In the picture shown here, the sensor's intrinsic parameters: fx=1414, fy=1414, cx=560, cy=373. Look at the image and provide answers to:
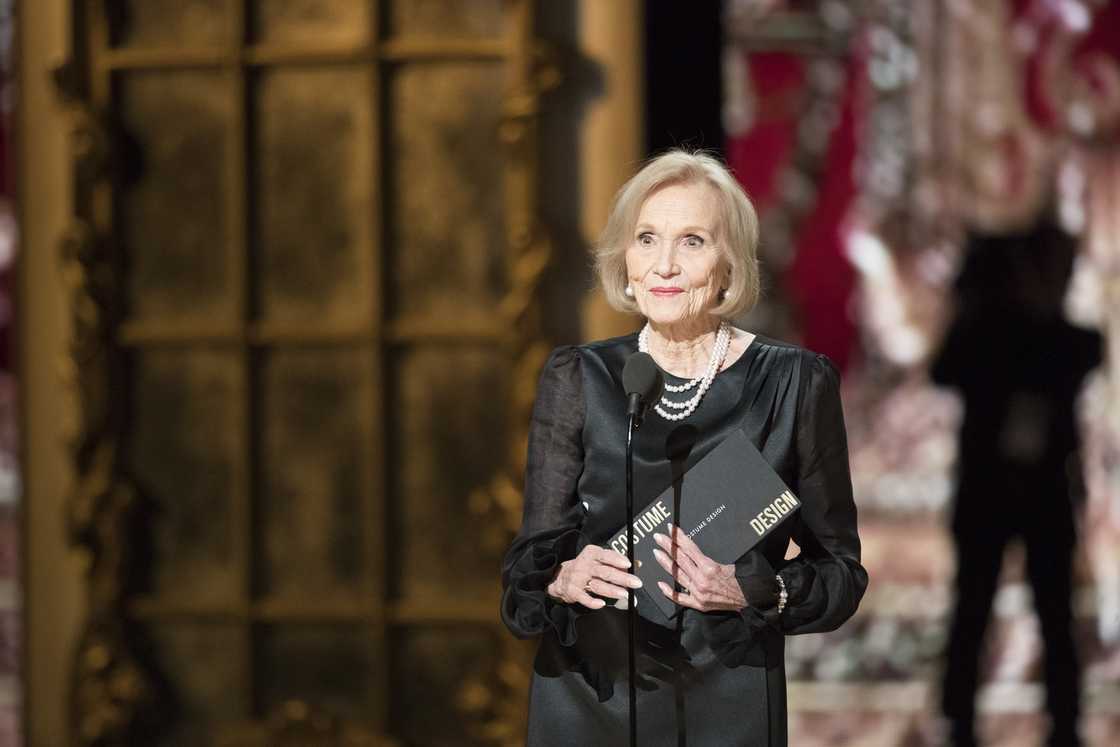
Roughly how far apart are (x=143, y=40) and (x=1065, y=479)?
233 centimetres

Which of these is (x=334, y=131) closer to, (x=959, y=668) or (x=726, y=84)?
(x=726, y=84)

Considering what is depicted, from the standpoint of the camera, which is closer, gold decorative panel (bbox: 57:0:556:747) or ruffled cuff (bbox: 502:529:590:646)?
ruffled cuff (bbox: 502:529:590:646)

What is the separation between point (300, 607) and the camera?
A: 121 inches

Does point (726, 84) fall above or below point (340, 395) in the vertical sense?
above

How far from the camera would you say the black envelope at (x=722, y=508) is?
49.2 inches

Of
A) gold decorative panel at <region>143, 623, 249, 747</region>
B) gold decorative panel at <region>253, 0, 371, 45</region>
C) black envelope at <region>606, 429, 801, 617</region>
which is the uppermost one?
gold decorative panel at <region>253, 0, 371, 45</region>

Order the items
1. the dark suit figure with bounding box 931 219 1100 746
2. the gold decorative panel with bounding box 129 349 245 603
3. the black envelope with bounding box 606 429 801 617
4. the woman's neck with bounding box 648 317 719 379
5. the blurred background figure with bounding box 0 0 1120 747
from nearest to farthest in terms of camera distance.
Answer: the black envelope with bounding box 606 429 801 617 < the woman's neck with bounding box 648 317 719 379 < the blurred background figure with bounding box 0 0 1120 747 < the gold decorative panel with bounding box 129 349 245 603 < the dark suit figure with bounding box 931 219 1100 746

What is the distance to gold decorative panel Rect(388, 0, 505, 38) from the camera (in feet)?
9.84

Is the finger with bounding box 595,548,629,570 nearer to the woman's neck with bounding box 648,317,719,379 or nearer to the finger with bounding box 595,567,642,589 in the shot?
the finger with bounding box 595,567,642,589

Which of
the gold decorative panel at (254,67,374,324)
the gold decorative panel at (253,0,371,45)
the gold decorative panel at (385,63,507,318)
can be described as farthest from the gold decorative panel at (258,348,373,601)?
the gold decorative panel at (253,0,371,45)

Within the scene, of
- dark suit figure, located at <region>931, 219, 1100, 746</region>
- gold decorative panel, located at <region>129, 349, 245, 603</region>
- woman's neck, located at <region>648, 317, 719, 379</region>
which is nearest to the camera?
woman's neck, located at <region>648, 317, 719, 379</region>

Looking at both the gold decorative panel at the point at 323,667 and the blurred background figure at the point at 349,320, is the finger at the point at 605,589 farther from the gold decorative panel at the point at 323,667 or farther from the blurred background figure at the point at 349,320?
the gold decorative panel at the point at 323,667

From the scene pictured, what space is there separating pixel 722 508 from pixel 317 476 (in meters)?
1.94

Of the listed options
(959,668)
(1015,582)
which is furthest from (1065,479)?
(959,668)
